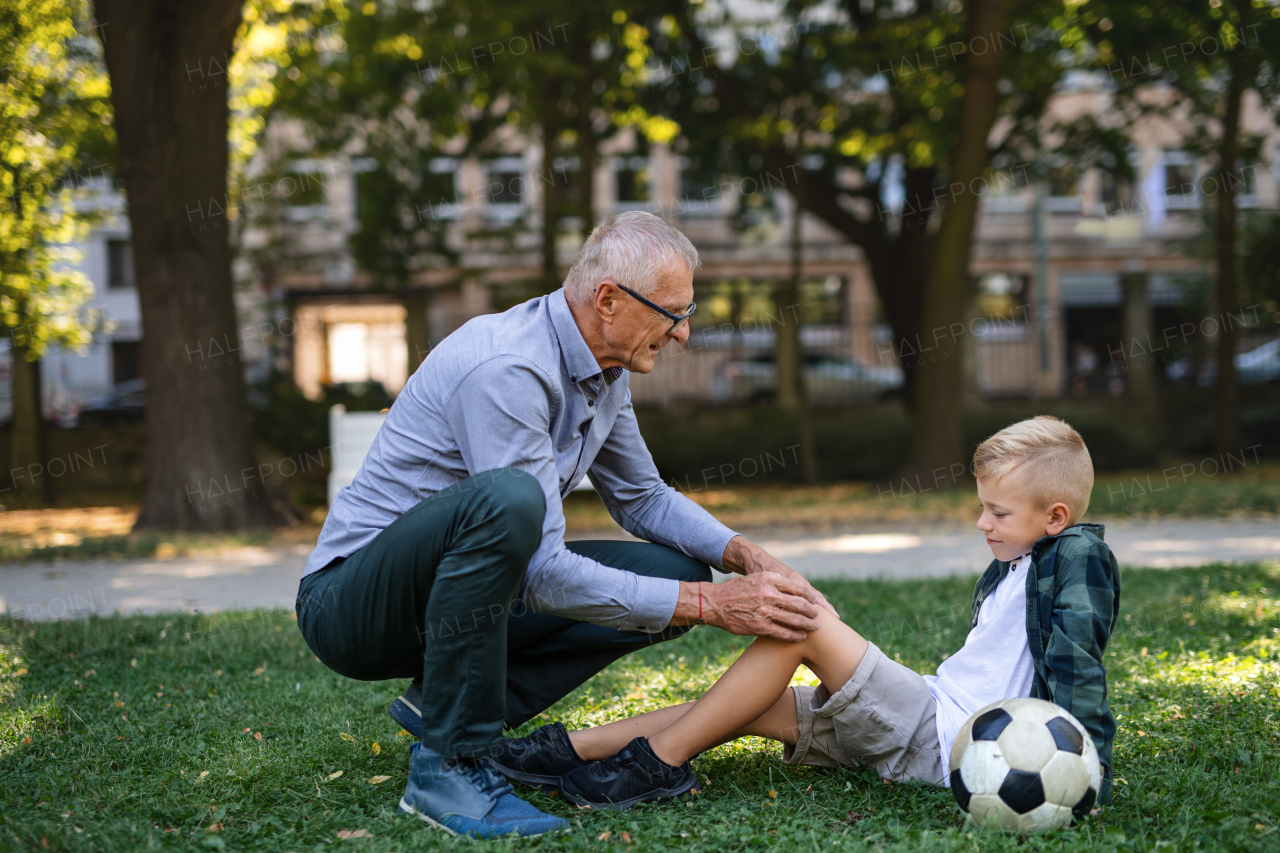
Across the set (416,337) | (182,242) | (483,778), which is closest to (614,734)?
(483,778)

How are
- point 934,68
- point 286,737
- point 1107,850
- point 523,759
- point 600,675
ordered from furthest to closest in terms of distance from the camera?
point 934,68
point 600,675
point 286,737
point 523,759
point 1107,850

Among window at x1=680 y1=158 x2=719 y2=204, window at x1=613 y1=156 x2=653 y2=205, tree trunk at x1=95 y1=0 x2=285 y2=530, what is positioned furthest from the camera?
window at x1=613 y1=156 x2=653 y2=205

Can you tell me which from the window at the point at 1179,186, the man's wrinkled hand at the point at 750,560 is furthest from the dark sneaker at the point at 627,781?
the window at the point at 1179,186

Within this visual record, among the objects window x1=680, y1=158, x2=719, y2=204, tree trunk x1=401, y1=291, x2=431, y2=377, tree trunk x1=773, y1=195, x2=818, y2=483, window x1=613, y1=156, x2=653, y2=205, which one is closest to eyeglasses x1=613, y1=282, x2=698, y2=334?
tree trunk x1=773, y1=195, x2=818, y2=483

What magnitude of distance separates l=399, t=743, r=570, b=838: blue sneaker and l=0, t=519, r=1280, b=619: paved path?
3.46 m

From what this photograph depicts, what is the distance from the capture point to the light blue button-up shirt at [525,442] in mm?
2484

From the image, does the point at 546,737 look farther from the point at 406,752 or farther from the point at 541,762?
the point at 406,752

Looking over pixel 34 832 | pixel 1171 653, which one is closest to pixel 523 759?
pixel 34 832

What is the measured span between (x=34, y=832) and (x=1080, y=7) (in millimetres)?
13199

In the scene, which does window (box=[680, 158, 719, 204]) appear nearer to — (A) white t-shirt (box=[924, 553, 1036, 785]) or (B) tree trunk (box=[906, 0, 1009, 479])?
(B) tree trunk (box=[906, 0, 1009, 479])

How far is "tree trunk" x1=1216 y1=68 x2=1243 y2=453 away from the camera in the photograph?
44.0ft

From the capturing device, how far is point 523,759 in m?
2.83

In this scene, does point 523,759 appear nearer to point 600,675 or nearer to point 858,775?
point 858,775

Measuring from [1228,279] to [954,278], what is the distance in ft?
16.4
